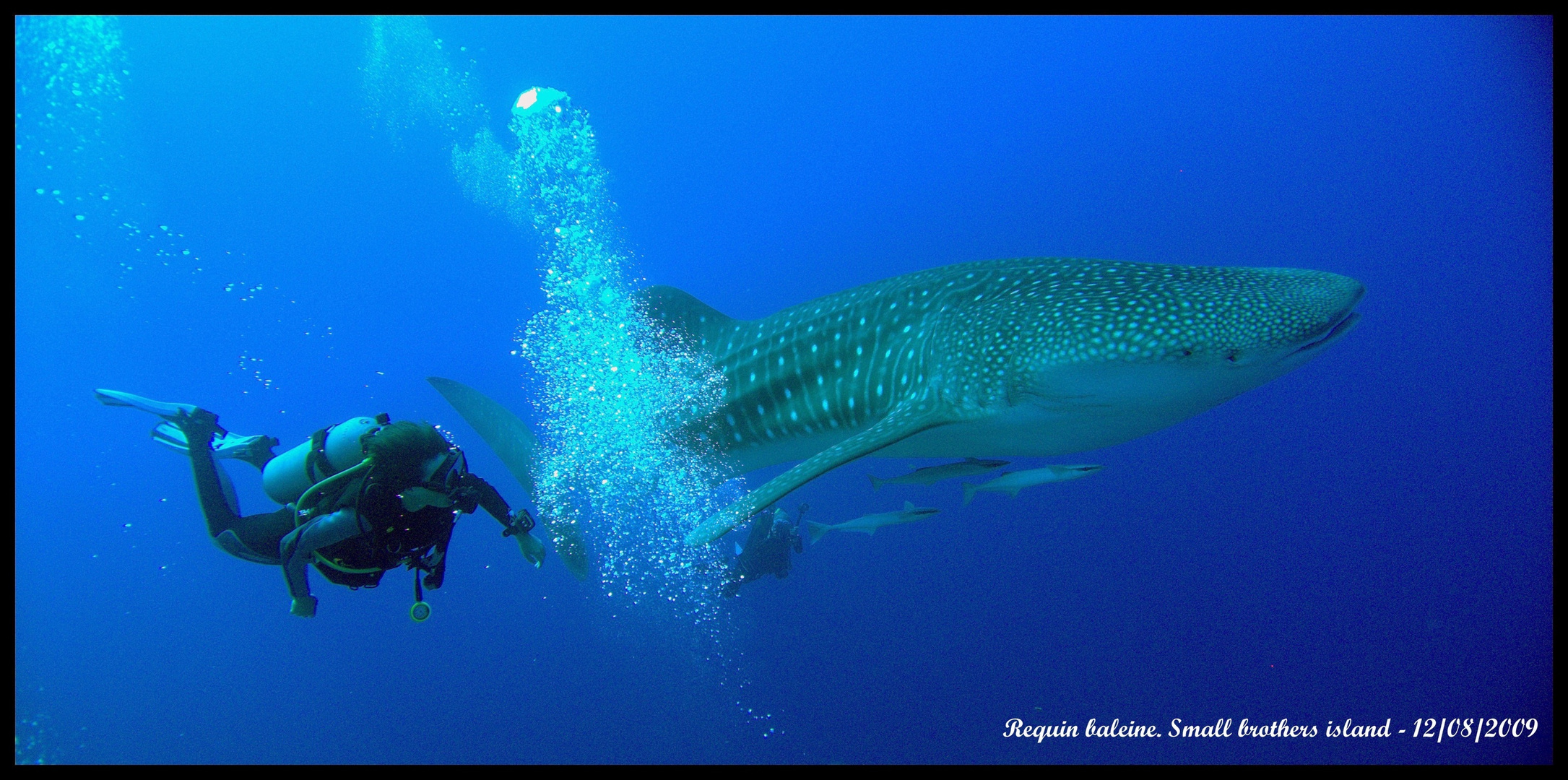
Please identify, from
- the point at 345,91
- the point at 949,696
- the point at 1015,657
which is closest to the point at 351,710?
the point at 949,696

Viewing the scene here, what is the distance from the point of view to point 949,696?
49.1 feet

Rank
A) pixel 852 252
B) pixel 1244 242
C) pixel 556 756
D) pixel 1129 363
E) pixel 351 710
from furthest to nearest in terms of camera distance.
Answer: pixel 852 252 → pixel 1244 242 → pixel 351 710 → pixel 556 756 → pixel 1129 363

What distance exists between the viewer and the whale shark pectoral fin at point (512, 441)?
5.83 metres

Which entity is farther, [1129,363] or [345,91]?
[345,91]

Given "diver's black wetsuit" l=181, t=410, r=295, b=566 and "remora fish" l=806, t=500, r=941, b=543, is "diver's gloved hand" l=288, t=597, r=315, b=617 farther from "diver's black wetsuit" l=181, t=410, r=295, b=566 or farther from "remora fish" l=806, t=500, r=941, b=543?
"remora fish" l=806, t=500, r=941, b=543

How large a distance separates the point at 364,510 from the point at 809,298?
25.3m

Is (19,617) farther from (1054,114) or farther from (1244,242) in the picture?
(1244,242)

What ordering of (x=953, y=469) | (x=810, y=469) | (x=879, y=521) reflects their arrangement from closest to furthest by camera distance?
(x=810, y=469) → (x=953, y=469) → (x=879, y=521)

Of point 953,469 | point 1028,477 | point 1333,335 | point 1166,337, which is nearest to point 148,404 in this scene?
point 953,469

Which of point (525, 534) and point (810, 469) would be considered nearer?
point (810, 469)

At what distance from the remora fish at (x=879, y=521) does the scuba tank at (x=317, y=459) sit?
12.8 feet

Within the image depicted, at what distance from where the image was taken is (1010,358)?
3.35 m

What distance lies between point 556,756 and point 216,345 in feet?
Result: 152

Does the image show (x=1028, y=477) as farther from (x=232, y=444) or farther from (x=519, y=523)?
(x=232, y=444)
